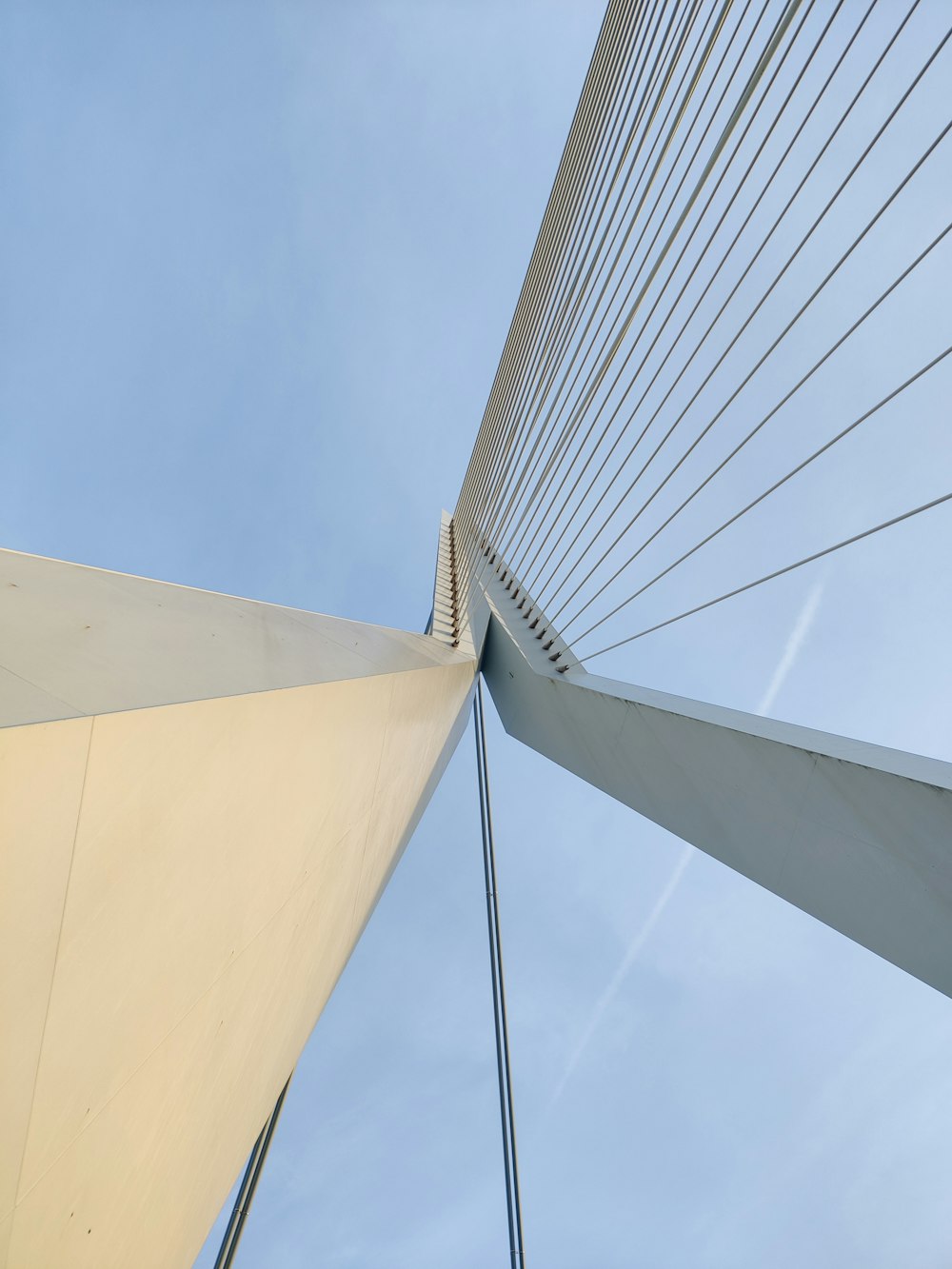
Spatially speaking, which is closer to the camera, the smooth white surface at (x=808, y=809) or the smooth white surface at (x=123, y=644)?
the smooth white surface at (x=123, y=644)

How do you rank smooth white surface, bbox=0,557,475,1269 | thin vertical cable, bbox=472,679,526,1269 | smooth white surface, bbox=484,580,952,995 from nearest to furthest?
smooth white surface, bbox=0,557,475,1269 < smooth white surface, bbox=484,580,952,995 < thin vertical cable, bbox=472,679,526,1269

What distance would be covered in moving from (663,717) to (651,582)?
503 mm

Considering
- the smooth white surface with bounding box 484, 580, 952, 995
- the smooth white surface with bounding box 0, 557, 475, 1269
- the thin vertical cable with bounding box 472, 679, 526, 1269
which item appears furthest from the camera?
the thin vertical cable with bounding box 472, 679, 526, 1269

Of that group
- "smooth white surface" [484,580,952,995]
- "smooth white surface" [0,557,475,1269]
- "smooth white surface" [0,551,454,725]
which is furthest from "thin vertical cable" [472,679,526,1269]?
"smooth white surface" [0,551,454,725]

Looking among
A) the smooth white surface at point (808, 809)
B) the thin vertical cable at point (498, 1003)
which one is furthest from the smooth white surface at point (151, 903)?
the thin vertical cable at point (498, 1003)

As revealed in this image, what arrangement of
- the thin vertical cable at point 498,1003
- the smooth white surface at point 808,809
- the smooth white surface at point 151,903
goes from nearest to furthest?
the smooth white surface at point 151,903
the smooth white surface at point 808,809
the thin vertical cable at point 498,1003

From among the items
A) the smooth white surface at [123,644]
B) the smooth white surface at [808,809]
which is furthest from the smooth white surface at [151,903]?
the smooth white surface at [808,809]

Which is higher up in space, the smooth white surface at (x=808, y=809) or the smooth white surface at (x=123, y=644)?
the smooth white surface at (x=123, y=644)

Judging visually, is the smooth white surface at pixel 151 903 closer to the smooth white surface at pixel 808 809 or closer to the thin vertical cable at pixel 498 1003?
the smooth white surface at pixel 808 809

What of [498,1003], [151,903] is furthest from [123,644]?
[498,1003]

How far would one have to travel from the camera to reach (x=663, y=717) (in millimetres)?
2094

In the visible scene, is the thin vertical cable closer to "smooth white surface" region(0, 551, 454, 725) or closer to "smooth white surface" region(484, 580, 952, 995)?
"smooth white surface" region(484, 580, 952, 995)

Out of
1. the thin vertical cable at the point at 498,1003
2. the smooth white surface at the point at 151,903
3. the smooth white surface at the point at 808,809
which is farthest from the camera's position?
the thin vertical cable at the point at 498,1003

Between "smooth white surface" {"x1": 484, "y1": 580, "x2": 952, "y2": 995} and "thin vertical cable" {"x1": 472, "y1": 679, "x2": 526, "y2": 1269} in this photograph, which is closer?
"smooth white surface" {"x1": 484, "y1": 580, "x2": 952, "y2": 995}
